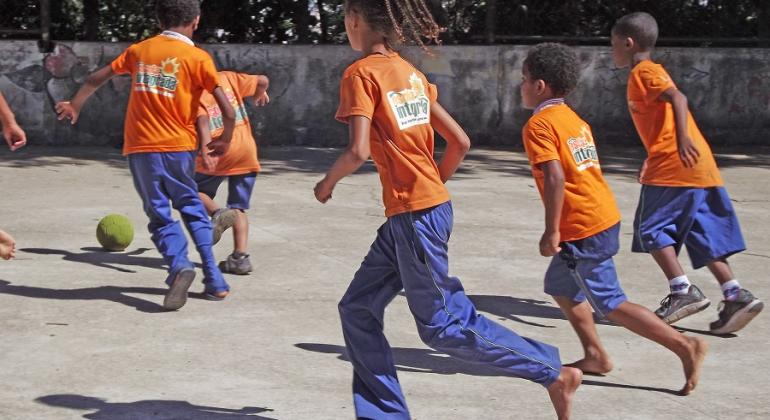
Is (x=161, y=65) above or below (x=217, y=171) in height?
above

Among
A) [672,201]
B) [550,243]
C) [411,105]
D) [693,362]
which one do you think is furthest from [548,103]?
[672,201]

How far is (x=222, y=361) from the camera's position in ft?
16.4

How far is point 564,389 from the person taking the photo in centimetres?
411

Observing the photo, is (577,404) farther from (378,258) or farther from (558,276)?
(378,258)

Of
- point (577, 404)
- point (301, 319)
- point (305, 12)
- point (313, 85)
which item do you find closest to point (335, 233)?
point (301, 319)

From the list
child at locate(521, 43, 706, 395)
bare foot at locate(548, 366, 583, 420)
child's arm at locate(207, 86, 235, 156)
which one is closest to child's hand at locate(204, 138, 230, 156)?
child's arm at locate(207, 86, 235, 156)

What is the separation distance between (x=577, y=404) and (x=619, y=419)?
21 cm

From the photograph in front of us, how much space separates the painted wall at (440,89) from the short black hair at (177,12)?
709 cm

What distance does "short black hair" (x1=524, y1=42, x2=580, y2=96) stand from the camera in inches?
185

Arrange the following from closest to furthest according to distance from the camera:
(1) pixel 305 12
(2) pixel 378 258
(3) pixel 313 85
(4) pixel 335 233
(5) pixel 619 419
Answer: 1. (2) pixel 378 258
2. (5) pixel 619 419
3. (4) pixel 335 233
4. (3) pixel 313 85
5. (1) pixel 305 12

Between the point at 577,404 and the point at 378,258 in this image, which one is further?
the point at 577,404

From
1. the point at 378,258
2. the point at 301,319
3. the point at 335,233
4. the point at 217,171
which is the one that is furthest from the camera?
the point at 335,233

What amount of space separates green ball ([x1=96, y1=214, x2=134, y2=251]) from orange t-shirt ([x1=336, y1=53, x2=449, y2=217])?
3.54 metres

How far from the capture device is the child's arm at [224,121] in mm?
5871
